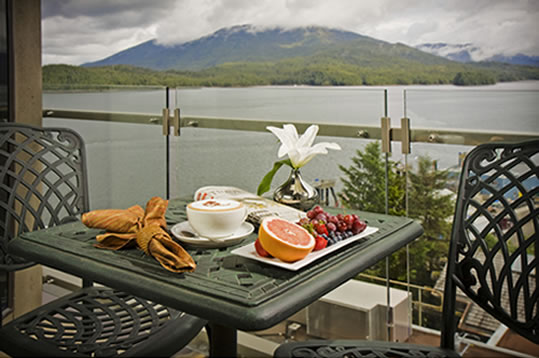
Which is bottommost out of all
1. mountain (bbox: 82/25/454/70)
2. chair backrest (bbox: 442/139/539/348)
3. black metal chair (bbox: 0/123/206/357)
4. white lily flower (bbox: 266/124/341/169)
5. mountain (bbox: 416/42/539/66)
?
black metal chair (bbox: 0/123/206/357)

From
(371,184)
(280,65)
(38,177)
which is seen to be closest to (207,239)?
(38,177)

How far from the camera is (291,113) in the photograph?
2486mm

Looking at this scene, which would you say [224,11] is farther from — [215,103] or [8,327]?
[8,327]

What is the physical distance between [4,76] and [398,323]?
224cm

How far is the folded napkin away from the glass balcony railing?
118 centimetres

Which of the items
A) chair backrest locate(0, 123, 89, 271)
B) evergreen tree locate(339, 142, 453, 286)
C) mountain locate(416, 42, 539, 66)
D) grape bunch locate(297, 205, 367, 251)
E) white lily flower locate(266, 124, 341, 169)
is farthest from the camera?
mountain locate(416, 42, 539, 66)

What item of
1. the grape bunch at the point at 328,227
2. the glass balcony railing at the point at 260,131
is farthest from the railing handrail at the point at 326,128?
the grape bunch at the point at 328,227

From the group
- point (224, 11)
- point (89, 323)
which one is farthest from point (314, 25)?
point (89, 323)

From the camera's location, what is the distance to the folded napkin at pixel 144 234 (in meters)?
0.91

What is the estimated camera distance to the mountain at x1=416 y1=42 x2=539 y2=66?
2.79 meters

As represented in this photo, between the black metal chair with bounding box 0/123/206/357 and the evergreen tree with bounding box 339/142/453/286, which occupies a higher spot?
the evergreen tree with bounding box 339/142/453/286

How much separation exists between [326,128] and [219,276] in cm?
157

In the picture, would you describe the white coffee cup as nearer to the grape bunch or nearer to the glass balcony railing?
the grape bunch

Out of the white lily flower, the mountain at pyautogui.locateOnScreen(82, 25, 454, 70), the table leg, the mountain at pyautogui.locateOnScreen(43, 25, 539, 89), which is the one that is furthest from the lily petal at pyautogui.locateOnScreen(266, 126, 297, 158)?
the mountain at pyautogui.locateOnScreen(82, 25, 454, 70)
